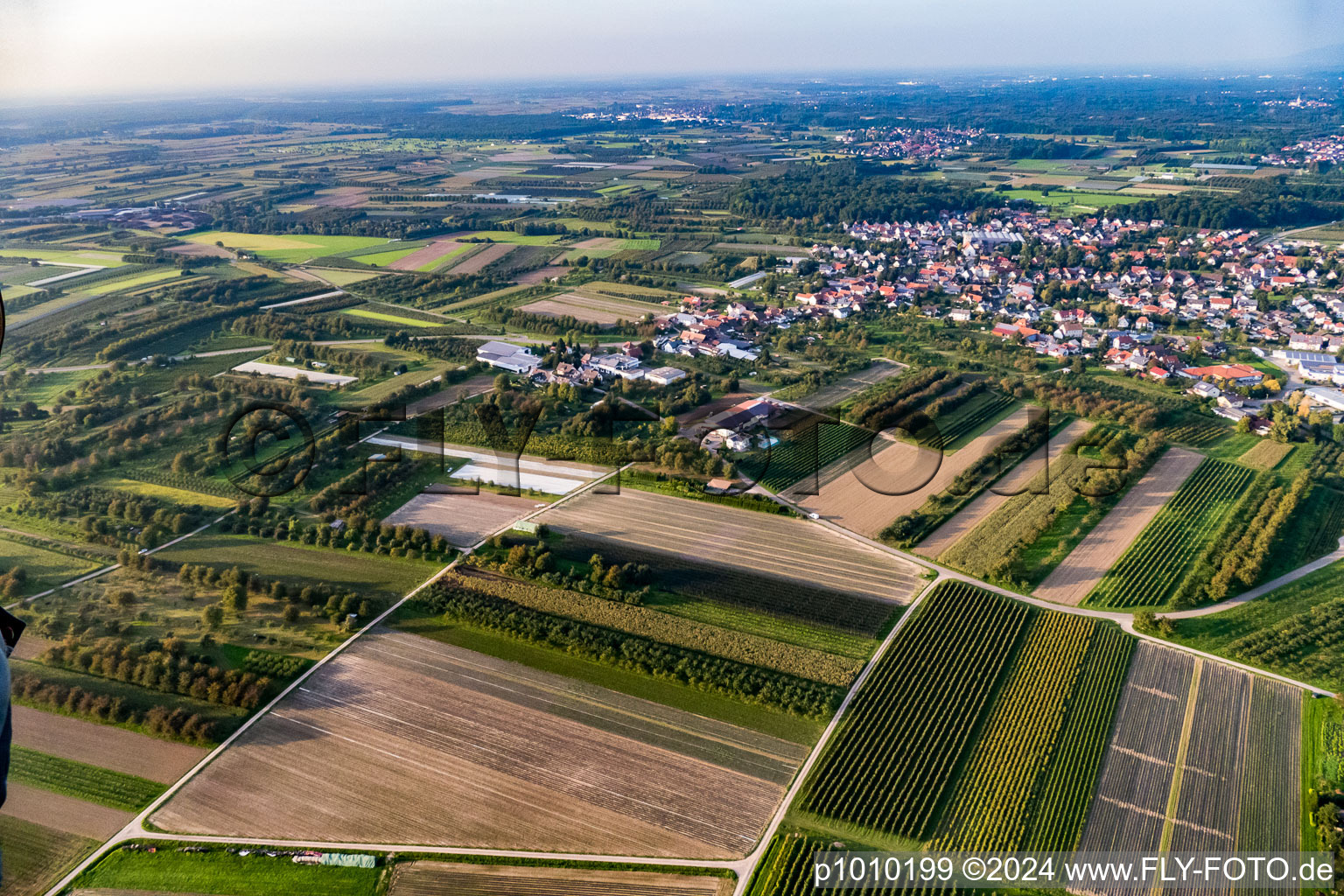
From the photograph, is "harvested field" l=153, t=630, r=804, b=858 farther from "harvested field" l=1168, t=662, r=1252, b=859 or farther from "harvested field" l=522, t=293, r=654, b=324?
"harvested field" l=522, t=293, r=654, b=324

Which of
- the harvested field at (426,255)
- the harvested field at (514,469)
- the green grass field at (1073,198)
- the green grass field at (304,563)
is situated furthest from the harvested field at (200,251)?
the green grass field at (1073,198)

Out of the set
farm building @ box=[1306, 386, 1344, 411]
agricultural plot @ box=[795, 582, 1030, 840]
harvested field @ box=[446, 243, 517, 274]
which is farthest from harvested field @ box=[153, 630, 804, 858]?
harvested field @ box=[446, 243, 517, 274]

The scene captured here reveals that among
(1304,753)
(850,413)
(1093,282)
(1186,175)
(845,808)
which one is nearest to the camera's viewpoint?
(845,808)

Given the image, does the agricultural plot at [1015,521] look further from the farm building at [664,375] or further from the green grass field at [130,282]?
the green grass field at [130,282]

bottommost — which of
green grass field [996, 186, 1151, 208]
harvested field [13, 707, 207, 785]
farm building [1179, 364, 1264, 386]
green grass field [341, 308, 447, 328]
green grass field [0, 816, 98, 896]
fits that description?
green grass field [0, 816, 98, 896]

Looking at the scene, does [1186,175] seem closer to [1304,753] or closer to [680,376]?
[680,376]

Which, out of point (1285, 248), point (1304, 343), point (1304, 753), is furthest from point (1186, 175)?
point (1304, 753)
